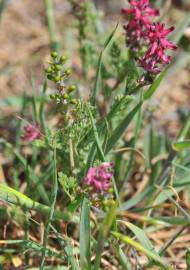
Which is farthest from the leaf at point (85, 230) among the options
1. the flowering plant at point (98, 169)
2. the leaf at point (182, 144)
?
the leaf at point (182, 144)

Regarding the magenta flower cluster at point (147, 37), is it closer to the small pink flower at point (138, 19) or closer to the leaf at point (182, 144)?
the small pink flower at point (138, 19)

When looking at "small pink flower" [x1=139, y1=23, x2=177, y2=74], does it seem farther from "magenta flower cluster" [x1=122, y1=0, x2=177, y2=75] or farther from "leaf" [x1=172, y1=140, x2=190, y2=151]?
"leaf" [x1=172, y1=140, x2=190, y2=151]

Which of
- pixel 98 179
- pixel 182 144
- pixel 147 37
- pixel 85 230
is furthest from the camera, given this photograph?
pixel 182 144

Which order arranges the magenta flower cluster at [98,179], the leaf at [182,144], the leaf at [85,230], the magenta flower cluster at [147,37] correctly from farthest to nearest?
the leaf at [182,144] → the magenta flower cluster at [147,37] → the leaf at [85,230] → the magenta flower cluster at [98,179]

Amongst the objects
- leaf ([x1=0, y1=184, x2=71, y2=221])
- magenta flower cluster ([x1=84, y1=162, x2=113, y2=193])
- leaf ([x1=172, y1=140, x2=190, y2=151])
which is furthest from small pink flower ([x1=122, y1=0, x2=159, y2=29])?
leaf ([x1=0, y1=184, x2=71, y2=221])

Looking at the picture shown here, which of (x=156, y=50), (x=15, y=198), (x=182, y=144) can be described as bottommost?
(x=15, y=198)

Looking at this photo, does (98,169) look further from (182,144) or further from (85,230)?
(182,144)

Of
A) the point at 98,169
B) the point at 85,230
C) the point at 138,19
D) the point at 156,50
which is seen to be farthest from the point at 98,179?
the point at 138,19

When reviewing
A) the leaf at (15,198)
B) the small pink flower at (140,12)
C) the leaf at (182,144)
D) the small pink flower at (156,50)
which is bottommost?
the leaf at (15,198)

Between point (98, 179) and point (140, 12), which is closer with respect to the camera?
point (98, 179)

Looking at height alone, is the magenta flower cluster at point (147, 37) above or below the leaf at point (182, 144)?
above
